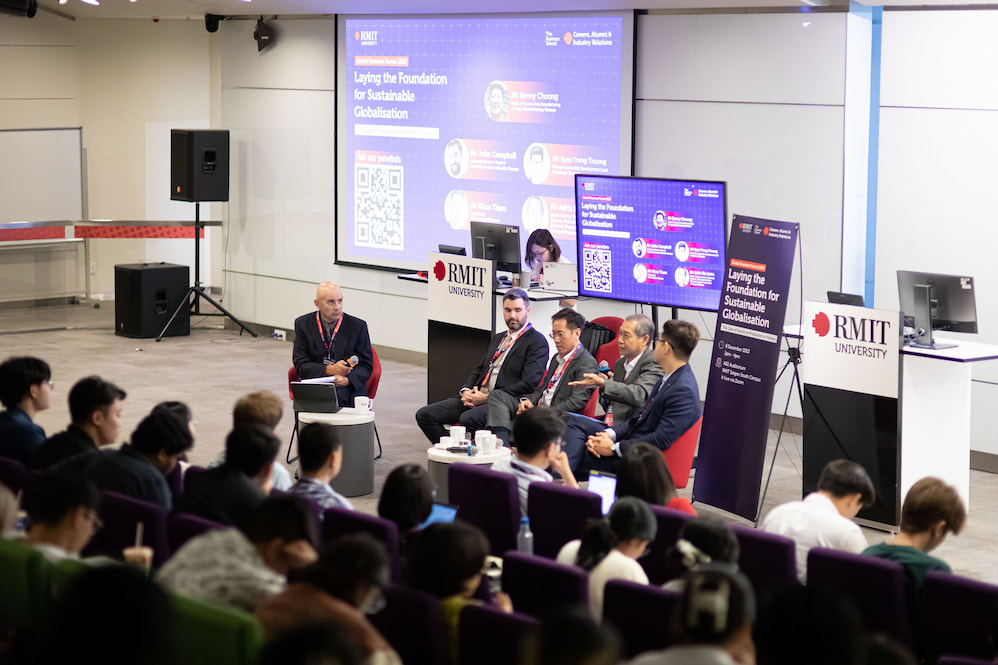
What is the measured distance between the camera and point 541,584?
13.0ft

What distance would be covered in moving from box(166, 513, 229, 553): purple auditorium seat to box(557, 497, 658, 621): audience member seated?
119 cm

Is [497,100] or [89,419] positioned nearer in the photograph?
[89,419]

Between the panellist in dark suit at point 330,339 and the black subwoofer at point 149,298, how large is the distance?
17.4 feet

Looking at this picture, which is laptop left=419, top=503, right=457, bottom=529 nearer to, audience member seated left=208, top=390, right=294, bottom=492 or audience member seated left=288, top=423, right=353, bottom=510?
audience member seated left=288, top=423, right=353, bottom=510

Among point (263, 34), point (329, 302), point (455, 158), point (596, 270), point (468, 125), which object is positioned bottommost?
point (329, 302)

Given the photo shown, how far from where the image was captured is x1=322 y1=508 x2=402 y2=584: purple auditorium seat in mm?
4340

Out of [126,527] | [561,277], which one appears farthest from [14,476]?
[561,277]

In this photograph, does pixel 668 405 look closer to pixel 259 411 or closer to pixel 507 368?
pixel 507 368

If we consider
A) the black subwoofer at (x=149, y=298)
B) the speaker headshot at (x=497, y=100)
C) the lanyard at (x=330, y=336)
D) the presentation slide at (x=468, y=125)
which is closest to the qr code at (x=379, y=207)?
the presentation slide at (x=468, y=125)

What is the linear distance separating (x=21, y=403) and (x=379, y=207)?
690 cm

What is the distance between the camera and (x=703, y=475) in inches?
294

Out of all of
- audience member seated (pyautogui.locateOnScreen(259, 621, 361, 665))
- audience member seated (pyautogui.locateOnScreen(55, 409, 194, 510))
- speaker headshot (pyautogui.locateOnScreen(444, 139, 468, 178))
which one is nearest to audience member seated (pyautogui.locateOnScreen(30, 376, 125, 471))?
audience member seated (pyautogui.locateOnScreen(55, 409, 194, 510))

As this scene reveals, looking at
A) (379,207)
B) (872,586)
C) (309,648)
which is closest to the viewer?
(309,648)

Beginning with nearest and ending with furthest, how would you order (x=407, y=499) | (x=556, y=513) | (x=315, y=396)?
(x=407, y=499) < (x=556, y=513) < (x=315, y=396)
